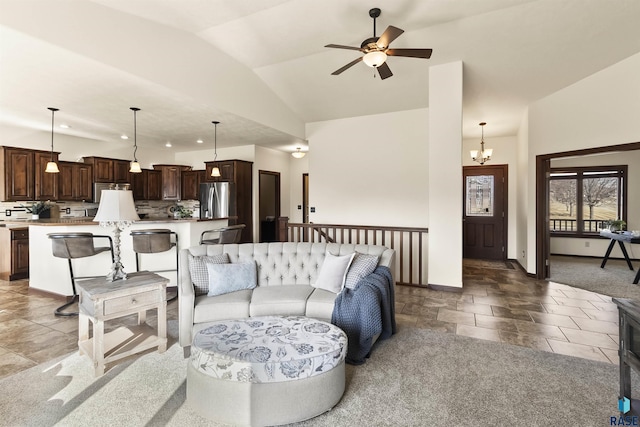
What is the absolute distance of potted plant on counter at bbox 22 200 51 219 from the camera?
5914 millimetres

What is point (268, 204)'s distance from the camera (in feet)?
28.3

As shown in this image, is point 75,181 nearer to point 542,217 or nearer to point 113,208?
point 113,208

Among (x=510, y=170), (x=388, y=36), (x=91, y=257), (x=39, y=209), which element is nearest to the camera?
(x=388, y=36)

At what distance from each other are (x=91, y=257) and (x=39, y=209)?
2.82 metres

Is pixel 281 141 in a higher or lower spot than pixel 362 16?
lower

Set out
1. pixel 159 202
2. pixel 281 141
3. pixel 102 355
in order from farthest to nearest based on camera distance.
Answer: pixel 159 202 → pixel 281 141 → pixel 102 355

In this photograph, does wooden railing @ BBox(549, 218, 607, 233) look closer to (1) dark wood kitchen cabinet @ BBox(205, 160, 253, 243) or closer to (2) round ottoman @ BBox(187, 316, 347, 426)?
(1) dark wood kitchen cabinet @ BBox(205, 160, 253, 243)

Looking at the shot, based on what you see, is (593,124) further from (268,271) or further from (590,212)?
(268,271)

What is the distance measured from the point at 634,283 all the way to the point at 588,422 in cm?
462

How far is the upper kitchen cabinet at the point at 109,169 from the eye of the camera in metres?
6.72

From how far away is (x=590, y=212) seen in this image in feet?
24.3

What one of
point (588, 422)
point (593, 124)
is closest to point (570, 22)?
point (593, 124)

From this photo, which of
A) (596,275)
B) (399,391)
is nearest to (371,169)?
(596,275)

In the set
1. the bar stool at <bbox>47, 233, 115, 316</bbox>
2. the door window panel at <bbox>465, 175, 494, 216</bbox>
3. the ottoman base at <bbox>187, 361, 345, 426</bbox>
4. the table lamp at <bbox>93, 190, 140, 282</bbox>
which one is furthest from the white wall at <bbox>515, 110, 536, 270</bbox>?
the bar stool at <bbox>47, 233, 115, 316</bbox>
